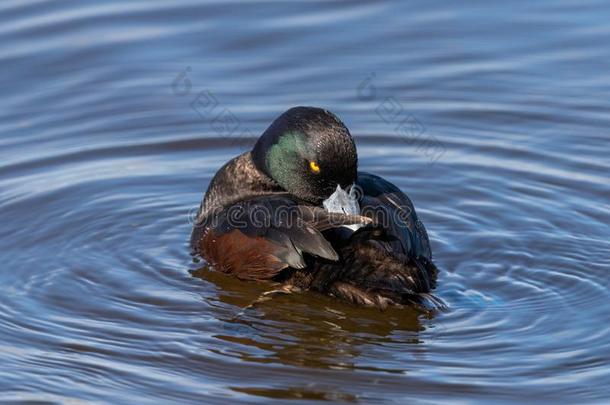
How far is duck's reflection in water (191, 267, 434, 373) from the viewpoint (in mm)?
7039

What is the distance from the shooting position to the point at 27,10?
1326 cm

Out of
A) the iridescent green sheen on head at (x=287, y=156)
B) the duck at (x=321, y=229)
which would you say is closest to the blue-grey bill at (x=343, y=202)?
the duck at (x=321, y=229)

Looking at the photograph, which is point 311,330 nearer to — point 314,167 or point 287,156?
point 314,167

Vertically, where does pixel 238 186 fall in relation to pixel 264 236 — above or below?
above

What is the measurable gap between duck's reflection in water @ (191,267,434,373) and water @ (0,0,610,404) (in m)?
0.02

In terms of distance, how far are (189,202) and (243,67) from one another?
9.06 feet

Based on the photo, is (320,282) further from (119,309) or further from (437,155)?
(437,155)

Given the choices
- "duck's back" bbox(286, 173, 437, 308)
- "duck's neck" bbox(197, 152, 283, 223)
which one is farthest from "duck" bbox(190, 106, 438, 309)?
"duck's neck" bbox(197, 152, 283, 223)

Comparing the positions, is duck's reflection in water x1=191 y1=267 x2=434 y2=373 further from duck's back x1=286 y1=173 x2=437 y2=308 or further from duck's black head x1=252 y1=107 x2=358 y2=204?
duck's black head x1=252 y1=107 x2=358 y2=204

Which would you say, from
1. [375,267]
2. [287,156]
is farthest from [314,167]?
[375,267]

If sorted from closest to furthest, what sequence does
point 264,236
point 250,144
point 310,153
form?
point 264,236, point 310,153, point 250,144

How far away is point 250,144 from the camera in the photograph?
35.9 ft

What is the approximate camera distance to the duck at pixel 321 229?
7562mm

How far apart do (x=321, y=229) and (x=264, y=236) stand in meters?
0.45
